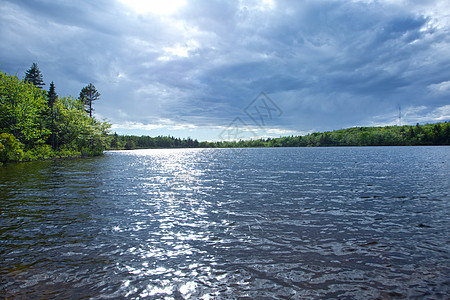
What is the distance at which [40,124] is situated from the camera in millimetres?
75562

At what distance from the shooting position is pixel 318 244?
11047mm

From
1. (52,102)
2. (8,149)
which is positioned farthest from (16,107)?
(52,102)

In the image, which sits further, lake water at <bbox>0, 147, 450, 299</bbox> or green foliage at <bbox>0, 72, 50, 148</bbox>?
green foliage at <bbox>0, 72, 50, 148</bbox>

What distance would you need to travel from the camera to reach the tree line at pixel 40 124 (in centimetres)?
5980

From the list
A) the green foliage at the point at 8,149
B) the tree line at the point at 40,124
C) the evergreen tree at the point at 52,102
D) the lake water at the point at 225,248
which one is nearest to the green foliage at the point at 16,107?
the tree line at the point at 40,124

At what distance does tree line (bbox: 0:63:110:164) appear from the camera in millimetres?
59797

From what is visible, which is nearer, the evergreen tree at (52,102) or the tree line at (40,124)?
the tree line at (40,124)

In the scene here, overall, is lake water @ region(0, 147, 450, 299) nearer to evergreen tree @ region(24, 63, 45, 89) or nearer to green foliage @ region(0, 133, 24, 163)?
green foliage @ region(0, 133, 24, 163)

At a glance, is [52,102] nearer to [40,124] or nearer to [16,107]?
[40,124]

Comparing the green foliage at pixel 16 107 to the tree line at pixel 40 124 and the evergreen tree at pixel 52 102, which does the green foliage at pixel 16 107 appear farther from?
the evergreen tree at pixel 52 102

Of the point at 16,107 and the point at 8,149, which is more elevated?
the point at 16,107

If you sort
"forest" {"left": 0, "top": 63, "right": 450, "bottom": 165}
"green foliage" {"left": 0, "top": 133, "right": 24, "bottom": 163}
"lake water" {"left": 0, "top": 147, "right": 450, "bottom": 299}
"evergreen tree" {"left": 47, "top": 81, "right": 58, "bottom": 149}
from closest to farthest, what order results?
"lake water" {"left": 0, "top": 147, "right": 450, "bottom": 299} → "green foliage" {"left": 0, "top": 133, "right": 24, "bottom": 163} → "forest" {"left": 0, "top": 63, "right": 450, "bottom": 165} → "evergreen tree" {"left": 47, "top": 81, "right": 58, "bottom": 149}

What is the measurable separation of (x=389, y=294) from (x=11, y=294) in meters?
11.9

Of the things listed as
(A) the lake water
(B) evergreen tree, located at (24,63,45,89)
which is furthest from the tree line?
(A) the lake water
